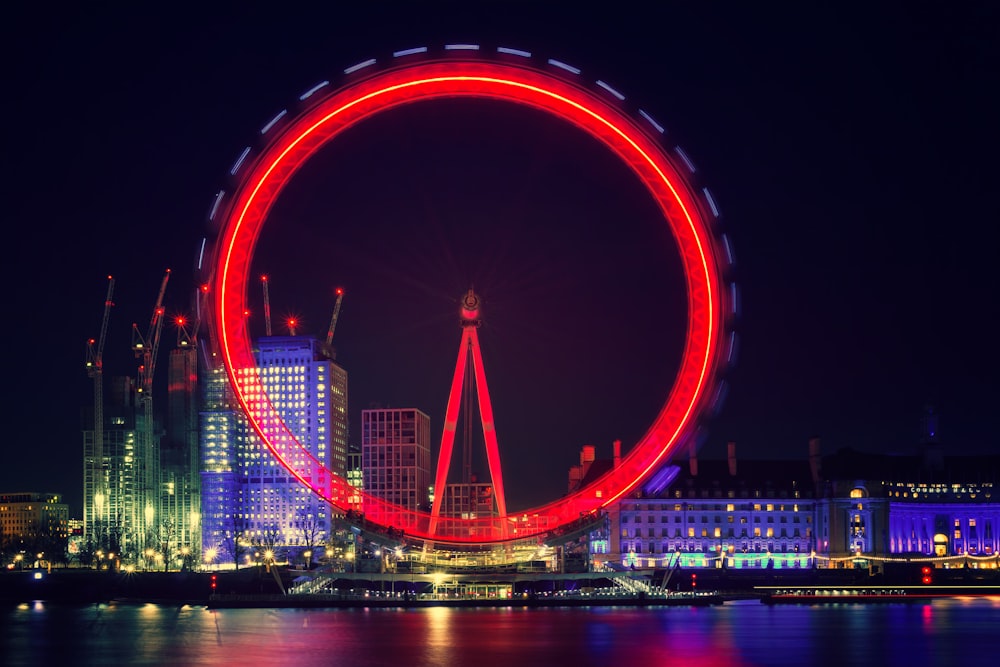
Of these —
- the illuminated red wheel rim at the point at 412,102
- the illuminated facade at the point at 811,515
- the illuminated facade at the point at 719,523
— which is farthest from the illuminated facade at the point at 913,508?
the illuminated red wheel rim at the point at 412,102

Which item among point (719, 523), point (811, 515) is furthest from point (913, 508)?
point (719, 523)

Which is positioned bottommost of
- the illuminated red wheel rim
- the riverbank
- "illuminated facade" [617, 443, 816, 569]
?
the riverbank

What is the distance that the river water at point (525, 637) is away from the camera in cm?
6594

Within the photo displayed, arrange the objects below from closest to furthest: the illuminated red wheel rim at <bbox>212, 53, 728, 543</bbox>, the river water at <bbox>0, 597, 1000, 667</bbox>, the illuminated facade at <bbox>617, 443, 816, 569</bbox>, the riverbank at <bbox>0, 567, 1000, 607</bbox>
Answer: the river water at <bbox>0, 597, 1000, 667</bbox>
the illuminated red wheel rim at <bbox>212, 53, 728, 543</bbox>
the riverbank at <bbox>0, 567, 1000, 607</bbox>
the illuminated facade at <bbox>617, 443, 816, 569</bbox>

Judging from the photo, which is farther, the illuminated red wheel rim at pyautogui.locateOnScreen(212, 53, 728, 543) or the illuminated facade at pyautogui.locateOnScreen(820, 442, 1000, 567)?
the illuminated facade at pyautogui.locateOnScreen(820, 442, 1000, 567)

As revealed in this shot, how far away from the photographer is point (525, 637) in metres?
75.8

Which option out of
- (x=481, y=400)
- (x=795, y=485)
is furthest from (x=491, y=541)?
(x=795, y=485)

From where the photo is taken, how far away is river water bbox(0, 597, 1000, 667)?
6594 centimetres

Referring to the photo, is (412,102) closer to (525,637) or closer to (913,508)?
(525,637)

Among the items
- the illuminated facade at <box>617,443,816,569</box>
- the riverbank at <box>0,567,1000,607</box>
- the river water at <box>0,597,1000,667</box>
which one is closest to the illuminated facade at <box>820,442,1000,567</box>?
the illuminated facade at <box>617,443,816,569</box>

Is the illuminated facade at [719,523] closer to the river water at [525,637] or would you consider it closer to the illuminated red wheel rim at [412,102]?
the river water at [525,637]

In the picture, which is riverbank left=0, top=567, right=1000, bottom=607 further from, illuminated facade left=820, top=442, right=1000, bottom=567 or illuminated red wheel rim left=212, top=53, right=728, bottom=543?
illuminated red wheel rim left=212, top=53, right=728, bottom=543

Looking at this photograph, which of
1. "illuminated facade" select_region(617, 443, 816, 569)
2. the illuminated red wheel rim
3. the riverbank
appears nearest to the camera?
the illuminated red wheel rim

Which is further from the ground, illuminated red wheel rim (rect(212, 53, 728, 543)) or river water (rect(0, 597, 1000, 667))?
illuminated red wheel rim (rect(212, 53, 728, 543))
